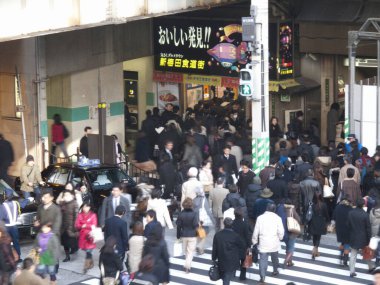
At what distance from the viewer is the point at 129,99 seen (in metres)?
37.9

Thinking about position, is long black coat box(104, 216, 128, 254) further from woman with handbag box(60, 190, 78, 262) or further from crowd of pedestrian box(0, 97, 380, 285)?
woman with handbag box(60, 190, 78, 262)

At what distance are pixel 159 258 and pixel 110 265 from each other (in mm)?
836

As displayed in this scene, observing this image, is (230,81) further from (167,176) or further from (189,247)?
(189,247)

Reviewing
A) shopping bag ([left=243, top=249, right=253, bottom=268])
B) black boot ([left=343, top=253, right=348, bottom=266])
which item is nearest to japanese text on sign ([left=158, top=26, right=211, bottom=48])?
black boot ([left=343, top=253, right=348, bottom=266])

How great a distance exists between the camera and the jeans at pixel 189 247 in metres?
21.9

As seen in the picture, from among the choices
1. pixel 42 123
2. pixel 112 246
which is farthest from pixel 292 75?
pixel 112 246

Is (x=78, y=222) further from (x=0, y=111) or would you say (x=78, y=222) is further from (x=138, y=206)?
(x=0, y=111)

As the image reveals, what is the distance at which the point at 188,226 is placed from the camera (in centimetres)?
2167

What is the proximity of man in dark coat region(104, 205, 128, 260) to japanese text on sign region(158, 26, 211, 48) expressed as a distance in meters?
14.3

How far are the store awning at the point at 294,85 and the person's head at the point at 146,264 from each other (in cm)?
1762

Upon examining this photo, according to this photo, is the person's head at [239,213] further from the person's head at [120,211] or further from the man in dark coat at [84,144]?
the man in dark coat at [84,144]

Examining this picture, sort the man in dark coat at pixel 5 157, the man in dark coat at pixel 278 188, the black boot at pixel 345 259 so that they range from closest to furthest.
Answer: the black boot at pixel 345 259 < the man in dark coat at pixel 278 188 < the man in dark coat at pixel 5 157

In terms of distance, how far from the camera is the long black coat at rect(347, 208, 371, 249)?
21250mm

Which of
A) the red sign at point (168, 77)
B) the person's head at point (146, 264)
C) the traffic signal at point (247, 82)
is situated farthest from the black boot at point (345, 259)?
the red sign at point (168, 77)
